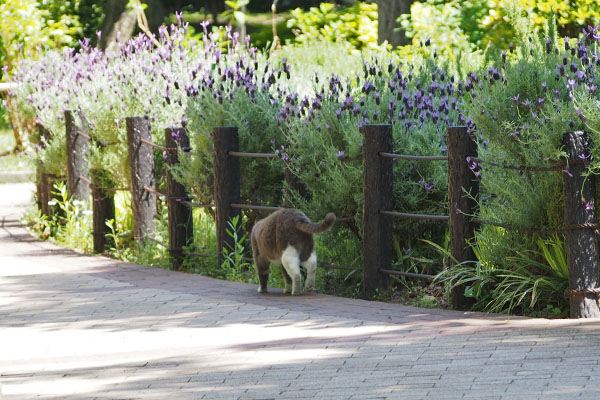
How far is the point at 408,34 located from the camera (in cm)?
1959

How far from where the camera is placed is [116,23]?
24.4m

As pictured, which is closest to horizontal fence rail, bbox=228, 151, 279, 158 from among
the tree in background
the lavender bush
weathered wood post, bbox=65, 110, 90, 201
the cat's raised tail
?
the cat's raised tail

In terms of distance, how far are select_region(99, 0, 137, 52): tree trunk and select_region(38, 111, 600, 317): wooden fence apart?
11.6 metres

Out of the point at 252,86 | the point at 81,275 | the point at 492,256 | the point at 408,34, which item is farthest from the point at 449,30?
the point at 492,256

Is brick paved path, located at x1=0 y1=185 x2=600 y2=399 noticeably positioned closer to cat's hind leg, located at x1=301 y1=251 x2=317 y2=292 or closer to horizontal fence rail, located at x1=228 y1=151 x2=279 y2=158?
cat's hind leg, located at x1=301 y1=251 x2=317 y2=292

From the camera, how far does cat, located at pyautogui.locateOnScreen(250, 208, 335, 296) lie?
324 inches

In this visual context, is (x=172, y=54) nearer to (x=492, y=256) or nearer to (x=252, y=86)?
(x=252, y=86)

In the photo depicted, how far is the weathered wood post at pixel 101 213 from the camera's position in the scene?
1273cm

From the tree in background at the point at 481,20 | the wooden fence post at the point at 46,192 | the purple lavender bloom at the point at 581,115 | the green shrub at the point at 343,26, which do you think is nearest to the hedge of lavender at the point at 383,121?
the purple lavender bloom at the point at 581,115

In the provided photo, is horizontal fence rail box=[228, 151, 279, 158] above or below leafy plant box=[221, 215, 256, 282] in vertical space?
above

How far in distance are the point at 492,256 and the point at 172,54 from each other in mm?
6944

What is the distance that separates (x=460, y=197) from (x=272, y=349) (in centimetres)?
202

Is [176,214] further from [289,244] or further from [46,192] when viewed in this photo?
[46,192]

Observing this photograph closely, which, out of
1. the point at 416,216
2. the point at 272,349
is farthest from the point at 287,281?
the point at 272,349
